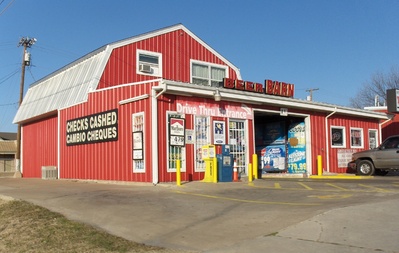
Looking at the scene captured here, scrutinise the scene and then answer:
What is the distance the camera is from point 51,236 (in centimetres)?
767

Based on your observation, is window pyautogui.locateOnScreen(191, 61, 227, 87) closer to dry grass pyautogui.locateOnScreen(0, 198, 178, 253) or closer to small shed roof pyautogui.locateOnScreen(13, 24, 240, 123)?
small shed roof pyautogui.locateOnScreen(13, 24, 240, 123)

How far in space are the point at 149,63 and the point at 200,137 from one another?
777cm

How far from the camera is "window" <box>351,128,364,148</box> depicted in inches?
967

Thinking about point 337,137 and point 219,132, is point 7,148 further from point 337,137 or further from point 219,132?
point 219,132

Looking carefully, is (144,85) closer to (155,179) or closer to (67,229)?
(155,179)

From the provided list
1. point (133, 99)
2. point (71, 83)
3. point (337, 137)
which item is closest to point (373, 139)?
point (337, 137)

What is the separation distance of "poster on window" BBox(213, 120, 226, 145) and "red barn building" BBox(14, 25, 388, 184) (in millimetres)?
41

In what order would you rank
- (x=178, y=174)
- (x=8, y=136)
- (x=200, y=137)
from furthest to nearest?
(x=8, y=136), (x=200, y=137), (x=178, y=174)

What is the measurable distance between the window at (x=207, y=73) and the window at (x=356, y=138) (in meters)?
8.44

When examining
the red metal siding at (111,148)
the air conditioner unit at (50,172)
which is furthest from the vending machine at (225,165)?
the air conditioner unit at (50,172)

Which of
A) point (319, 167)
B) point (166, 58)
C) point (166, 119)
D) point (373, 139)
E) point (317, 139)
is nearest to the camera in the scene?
point (166, 119)

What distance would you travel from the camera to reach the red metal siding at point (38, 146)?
2290 centimetres

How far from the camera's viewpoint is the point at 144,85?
1568cm

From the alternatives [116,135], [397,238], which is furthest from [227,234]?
[116,135]
